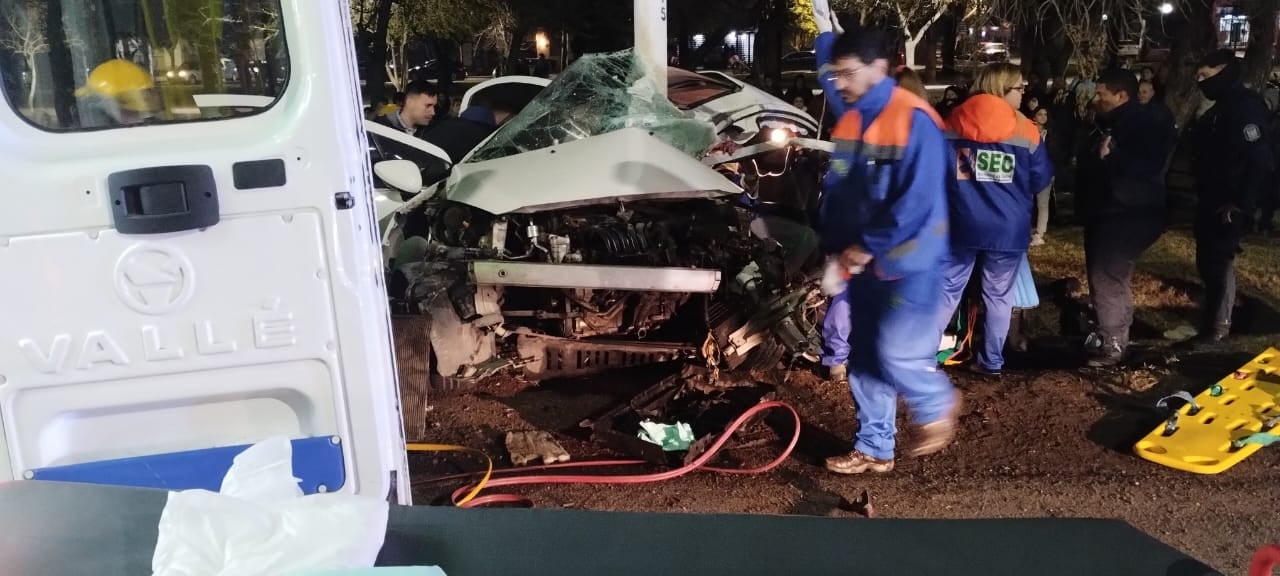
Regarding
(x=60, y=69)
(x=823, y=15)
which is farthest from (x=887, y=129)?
(x=60, y=69)

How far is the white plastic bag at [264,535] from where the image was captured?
1370 millimetres

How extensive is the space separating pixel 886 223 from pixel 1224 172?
3.00m

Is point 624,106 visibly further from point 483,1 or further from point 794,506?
point 483,1

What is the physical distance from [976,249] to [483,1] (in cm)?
1702

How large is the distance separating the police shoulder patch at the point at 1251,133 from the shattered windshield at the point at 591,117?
2916 millimetres

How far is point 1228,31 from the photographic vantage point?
1045 centimetres

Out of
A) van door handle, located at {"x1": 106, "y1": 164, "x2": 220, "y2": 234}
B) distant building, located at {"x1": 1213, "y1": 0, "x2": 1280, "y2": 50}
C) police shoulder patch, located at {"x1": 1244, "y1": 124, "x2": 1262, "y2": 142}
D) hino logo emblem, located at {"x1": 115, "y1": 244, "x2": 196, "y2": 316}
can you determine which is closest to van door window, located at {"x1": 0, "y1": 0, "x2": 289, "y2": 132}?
van door handle, located at {"x1": 106, "y1": 164, "x2": 220, "y2": 234}

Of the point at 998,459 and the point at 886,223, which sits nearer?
the point at 886,223

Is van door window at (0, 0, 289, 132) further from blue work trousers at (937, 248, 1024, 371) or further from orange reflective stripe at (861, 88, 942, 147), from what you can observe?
blue work trousers at (937, 248, 1024, 371)

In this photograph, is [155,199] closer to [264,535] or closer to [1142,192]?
[264,535]

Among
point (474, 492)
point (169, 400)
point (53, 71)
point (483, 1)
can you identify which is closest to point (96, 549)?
point (169, 400)

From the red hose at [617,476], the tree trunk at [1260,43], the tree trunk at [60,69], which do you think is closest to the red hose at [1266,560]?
the tree trunk at [60,69]

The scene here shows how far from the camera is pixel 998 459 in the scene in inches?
155

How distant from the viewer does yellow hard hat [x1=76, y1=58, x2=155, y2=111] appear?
2057 millimetres
